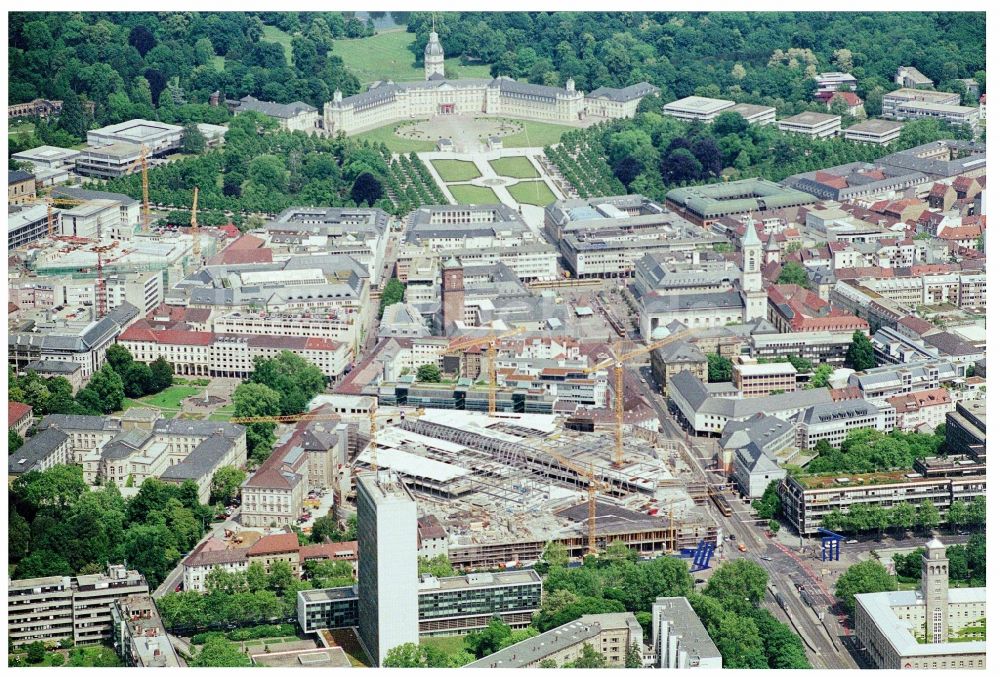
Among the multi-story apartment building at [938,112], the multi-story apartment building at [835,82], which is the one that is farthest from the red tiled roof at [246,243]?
the multi-story apartment building at [835,82]

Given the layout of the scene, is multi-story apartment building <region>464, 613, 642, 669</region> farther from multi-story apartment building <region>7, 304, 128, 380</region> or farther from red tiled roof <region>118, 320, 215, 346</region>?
multi-story apartment building <region>7, 304, 128, 380</region>

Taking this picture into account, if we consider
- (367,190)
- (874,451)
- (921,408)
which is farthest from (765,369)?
(367,190)

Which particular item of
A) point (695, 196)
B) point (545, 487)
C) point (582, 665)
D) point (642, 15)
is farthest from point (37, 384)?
point (642, 15)

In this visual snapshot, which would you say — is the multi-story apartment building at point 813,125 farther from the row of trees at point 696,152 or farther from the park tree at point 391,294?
the park tree at point 391,294

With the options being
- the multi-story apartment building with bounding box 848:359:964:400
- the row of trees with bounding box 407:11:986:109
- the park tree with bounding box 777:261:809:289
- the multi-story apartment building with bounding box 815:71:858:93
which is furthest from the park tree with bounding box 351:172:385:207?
the multi-story apartment building with bounding box 848:359:964:400

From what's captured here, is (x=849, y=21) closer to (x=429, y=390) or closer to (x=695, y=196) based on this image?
(x=695, y=196)

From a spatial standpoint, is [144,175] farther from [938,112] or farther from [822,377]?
[938,112]
